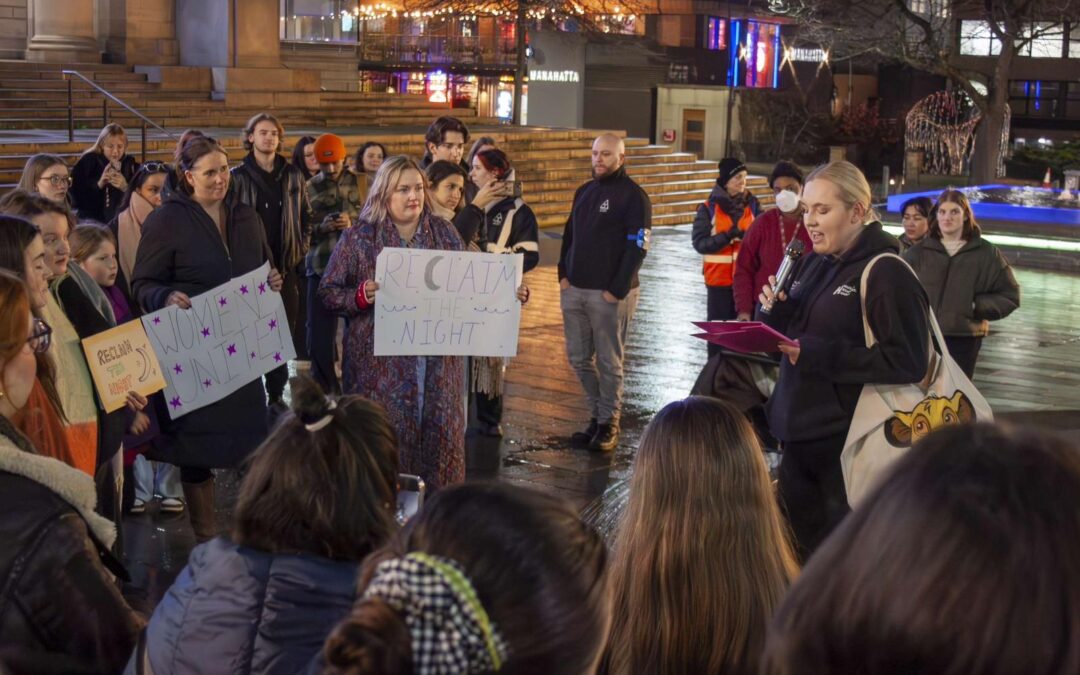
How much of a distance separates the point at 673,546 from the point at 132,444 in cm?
396

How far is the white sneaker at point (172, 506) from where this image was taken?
25.5ft

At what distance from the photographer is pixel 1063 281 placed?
20172 millimetres

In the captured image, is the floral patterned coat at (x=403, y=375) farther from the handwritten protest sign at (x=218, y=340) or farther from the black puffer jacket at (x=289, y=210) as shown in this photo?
the black puffer jacket at (x=289, y=210)

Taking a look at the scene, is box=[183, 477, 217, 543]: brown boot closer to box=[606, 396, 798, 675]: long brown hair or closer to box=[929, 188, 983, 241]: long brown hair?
box=[606, 396, 798, 675]: long brown hair

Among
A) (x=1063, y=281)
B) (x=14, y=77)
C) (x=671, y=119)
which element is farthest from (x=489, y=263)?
(x=671, y=119)

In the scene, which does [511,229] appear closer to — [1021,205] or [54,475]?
[54,475]

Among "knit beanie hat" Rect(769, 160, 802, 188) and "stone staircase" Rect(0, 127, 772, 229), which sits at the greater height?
"knit beanie hat" Rect(769, 160, 802, 188)

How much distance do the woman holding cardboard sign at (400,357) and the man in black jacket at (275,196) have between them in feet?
10.7

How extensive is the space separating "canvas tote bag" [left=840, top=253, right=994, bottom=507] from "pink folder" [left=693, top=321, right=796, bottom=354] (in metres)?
0.36

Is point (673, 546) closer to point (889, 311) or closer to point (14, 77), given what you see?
point (889, 311)

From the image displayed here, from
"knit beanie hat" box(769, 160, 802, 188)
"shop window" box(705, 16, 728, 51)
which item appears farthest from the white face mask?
"shop window" box(705, 16, 728, 51)

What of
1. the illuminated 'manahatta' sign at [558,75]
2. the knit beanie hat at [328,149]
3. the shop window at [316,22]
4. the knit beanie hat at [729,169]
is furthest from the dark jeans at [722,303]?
the illuminated 'manahatta' sign at [558,75]

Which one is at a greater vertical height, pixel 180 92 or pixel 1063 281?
pixel 180 92

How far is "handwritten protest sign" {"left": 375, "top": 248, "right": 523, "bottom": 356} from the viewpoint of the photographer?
6789mm
